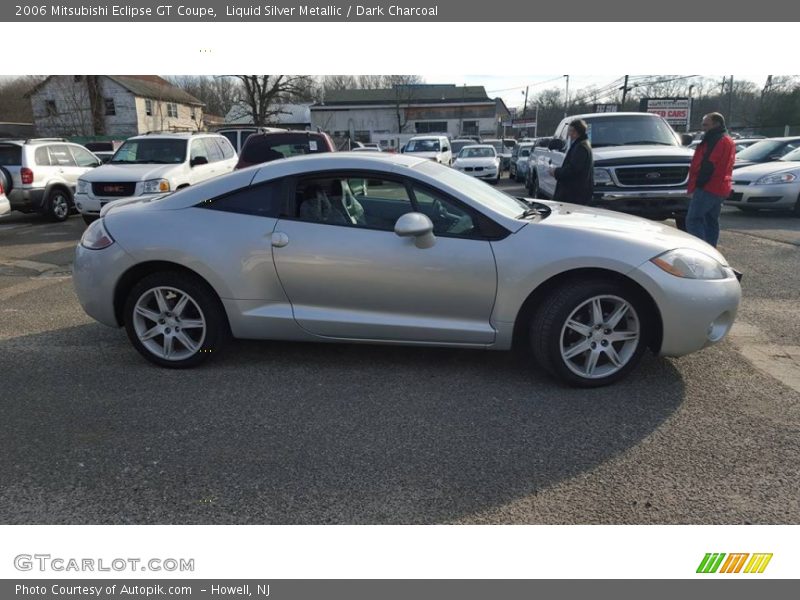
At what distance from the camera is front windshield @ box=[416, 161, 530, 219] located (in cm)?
395

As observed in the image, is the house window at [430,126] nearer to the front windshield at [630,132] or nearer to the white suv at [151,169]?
the white suv at [151,169]

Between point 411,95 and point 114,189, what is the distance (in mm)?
56882

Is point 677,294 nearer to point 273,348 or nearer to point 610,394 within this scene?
point 610,394

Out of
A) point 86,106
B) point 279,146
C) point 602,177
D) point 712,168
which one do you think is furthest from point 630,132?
point 86,106

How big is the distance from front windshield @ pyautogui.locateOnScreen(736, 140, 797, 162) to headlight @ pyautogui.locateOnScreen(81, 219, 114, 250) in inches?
550

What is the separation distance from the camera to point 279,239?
3.86m

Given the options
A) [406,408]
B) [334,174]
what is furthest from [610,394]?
[334,174]

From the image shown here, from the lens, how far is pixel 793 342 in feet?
14.9

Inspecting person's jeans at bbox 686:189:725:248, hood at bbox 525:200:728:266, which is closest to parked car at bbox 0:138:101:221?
hood at bbox 525:200:728:266

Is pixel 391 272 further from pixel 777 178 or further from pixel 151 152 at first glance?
pixel 777 178

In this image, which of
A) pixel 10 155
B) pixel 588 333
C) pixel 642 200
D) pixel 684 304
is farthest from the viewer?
pixel 10 155

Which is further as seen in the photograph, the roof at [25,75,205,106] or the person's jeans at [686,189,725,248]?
the roof at [25,75,205,106]

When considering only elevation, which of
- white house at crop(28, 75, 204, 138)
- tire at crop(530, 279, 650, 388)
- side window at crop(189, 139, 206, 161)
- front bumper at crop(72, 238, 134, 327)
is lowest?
tire at crop(530, 279, 650, 388)

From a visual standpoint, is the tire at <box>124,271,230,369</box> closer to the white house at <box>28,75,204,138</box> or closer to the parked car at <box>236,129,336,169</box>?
the parked car at <box>236,129,336,169</box>
